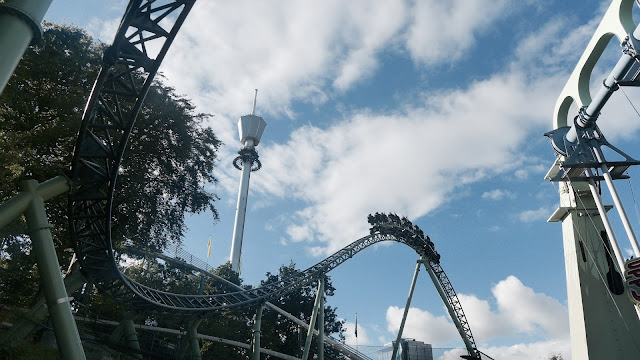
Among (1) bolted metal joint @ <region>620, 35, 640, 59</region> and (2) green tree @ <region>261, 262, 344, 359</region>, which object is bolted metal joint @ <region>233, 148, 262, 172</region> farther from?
(1) bolted metal joint @ <region>620, 35, 640, 59</region>

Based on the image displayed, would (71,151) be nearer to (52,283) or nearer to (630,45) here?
(52,283)

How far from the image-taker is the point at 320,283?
2366 cm

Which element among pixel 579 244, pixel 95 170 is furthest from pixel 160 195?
pixel 579 244

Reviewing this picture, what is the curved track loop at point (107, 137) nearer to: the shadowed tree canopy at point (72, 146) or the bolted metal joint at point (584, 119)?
the shadowed tree canopy at point (72, 146)

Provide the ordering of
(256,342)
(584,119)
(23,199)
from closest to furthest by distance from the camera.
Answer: (23,199), (584,119), (256,342)

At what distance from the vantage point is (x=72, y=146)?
17609 mm

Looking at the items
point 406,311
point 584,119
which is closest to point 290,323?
point 406,311

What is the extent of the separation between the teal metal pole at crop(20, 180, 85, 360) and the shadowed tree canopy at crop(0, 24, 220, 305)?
4121 millimetres

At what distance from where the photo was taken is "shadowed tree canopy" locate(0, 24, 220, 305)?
51.9 feet

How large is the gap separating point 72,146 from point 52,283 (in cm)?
958

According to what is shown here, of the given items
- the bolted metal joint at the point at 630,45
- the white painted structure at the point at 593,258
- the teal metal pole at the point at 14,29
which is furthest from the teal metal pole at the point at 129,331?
the bolted metal joint at the point at 630,45

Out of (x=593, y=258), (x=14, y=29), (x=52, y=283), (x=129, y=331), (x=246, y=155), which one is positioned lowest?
(x=52, y=283)

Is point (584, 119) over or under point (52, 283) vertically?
over

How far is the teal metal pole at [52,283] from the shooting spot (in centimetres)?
929
